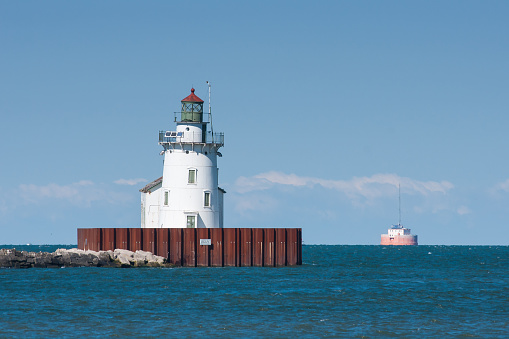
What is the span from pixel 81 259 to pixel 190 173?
9.72m

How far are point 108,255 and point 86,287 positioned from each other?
431 inches

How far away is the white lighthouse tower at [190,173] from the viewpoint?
199 ft

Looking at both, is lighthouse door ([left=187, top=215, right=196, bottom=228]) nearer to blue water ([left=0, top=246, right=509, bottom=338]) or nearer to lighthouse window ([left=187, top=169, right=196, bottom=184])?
lighthouse window ([left=187, top=169, right=196, bottom=184])

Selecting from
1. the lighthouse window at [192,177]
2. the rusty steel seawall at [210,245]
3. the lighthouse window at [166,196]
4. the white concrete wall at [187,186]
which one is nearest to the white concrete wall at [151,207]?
the lighthouse window at [166,196]

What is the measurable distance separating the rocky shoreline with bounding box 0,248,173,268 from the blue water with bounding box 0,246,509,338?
2.07 ft

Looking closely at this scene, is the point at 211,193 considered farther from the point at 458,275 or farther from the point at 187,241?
the point at 458,275

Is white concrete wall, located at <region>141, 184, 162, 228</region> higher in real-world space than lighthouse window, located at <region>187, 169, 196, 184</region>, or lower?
lower

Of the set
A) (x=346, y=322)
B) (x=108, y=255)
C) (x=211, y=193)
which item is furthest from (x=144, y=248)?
(x=346, y=322)

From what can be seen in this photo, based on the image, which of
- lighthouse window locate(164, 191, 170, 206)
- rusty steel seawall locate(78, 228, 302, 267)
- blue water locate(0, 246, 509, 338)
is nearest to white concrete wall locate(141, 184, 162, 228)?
lighthouse window locate(164, 191, 170, 206)

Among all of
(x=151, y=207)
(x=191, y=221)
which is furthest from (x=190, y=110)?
(x=151, y=207)

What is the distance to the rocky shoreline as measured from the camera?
5756 centimetres

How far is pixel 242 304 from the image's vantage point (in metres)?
40.1

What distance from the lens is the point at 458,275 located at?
63281 mm

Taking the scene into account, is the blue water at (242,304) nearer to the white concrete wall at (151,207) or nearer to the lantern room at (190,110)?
the white concrete wall at (151,207)
